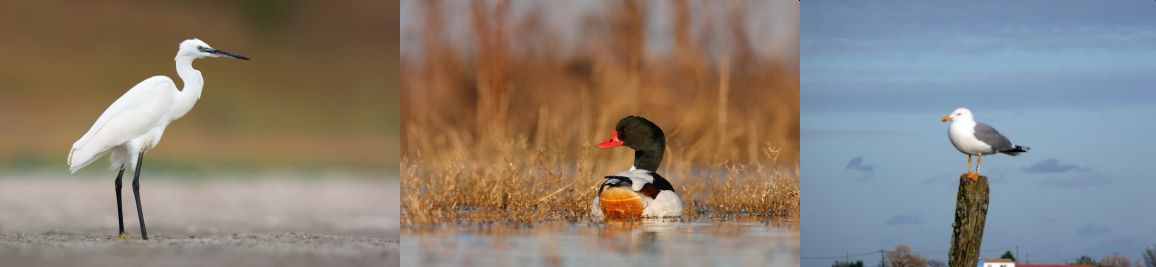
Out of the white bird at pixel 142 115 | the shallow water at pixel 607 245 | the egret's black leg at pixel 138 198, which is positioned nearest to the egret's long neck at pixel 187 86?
the white bird at pixel 142 115

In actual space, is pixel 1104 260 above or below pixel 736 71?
below

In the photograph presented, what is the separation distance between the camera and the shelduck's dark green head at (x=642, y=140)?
793 cm

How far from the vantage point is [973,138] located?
684cm

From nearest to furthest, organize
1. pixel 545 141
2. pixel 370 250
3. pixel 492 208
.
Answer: pixel 370 250
pixel 492 208
pixel 545 141

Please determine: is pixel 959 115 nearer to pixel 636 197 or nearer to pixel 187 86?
pixel 636 197

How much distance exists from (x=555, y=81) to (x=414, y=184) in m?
1.62

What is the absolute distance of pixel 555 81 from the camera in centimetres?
949

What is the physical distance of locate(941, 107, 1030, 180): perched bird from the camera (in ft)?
22.4

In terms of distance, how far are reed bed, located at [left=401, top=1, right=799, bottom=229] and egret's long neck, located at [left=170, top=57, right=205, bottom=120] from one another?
5.19ft

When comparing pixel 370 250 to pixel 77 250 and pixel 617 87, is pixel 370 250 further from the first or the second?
pixel 617 87

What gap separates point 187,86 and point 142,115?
10.3 inches

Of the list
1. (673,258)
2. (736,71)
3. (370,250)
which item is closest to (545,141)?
(736,71)

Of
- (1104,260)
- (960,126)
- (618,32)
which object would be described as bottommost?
(1104,260)

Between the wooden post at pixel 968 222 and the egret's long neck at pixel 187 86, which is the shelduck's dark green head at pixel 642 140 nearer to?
the wooden post at pixel 968 222
